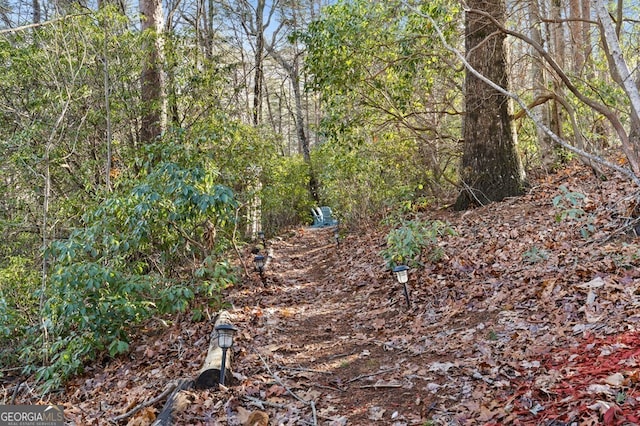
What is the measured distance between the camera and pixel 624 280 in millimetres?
3789

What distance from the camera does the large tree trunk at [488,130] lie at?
304 inches

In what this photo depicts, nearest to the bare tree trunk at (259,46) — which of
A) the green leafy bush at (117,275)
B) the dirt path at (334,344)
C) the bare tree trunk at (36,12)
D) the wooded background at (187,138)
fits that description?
the wooded background at (187,138)

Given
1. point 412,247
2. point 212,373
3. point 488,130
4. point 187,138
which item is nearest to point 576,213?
point 412,247

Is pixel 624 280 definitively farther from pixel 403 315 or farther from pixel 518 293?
pixel 403 315

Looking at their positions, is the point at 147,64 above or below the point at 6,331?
above

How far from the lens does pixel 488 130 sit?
7.93m

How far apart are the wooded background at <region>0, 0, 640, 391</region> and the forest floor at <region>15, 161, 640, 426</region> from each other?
0.70m

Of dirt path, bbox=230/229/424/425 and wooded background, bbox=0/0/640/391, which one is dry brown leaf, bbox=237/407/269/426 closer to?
dirt path, bbox=230/229/424/425

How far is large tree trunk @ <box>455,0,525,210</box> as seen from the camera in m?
7.72

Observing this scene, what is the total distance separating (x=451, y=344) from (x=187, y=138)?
5.50 m

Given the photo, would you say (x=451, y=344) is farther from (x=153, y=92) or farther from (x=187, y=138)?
(x=153, y=92)

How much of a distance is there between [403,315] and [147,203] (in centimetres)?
325

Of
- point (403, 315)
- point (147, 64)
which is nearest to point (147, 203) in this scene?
point (403, 315)

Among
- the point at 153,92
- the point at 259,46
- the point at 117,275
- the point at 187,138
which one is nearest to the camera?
the point at 117,275
